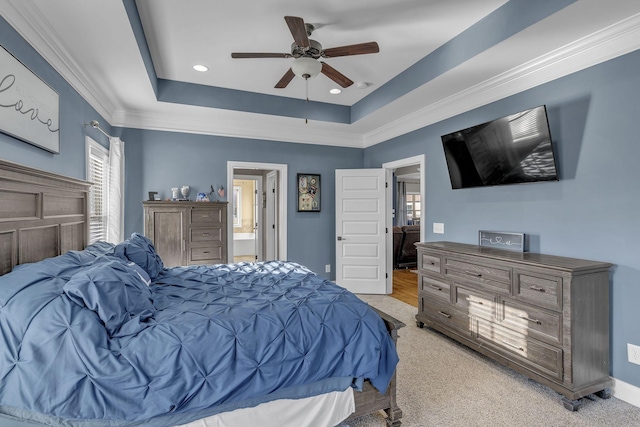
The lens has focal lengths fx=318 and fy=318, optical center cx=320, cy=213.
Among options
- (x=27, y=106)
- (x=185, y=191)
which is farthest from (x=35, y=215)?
(x=185, y=191)

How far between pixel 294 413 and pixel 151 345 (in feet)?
2.70

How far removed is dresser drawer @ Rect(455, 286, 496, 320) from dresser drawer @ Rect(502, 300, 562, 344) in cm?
12

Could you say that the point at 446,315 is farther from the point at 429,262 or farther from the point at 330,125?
the point at 330,125

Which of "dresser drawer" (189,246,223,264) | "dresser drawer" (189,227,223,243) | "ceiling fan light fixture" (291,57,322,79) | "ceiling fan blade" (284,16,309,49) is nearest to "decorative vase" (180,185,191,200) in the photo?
"dresser drawer" (189,227,223,243)

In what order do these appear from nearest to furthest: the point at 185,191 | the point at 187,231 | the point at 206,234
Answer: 1. the point at 187,231
2. the point at 206,234
3. the point at 185,191

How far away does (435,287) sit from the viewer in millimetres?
3406

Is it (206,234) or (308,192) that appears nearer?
(206,234)

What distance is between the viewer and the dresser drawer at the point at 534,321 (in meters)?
2.27

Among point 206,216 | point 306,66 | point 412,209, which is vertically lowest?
point 206,216

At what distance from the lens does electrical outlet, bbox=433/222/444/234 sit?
4007mm

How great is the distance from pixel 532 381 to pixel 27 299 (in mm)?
3334

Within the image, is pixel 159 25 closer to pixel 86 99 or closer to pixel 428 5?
pixel 86 99

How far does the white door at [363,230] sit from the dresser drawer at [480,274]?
1.85 meters

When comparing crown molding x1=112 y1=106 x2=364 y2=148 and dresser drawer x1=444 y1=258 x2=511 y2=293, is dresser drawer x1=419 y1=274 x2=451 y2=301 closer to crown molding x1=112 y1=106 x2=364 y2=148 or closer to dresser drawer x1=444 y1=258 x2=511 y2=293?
dresser drawer x1=444 y1=258 x2=511 y2=293
